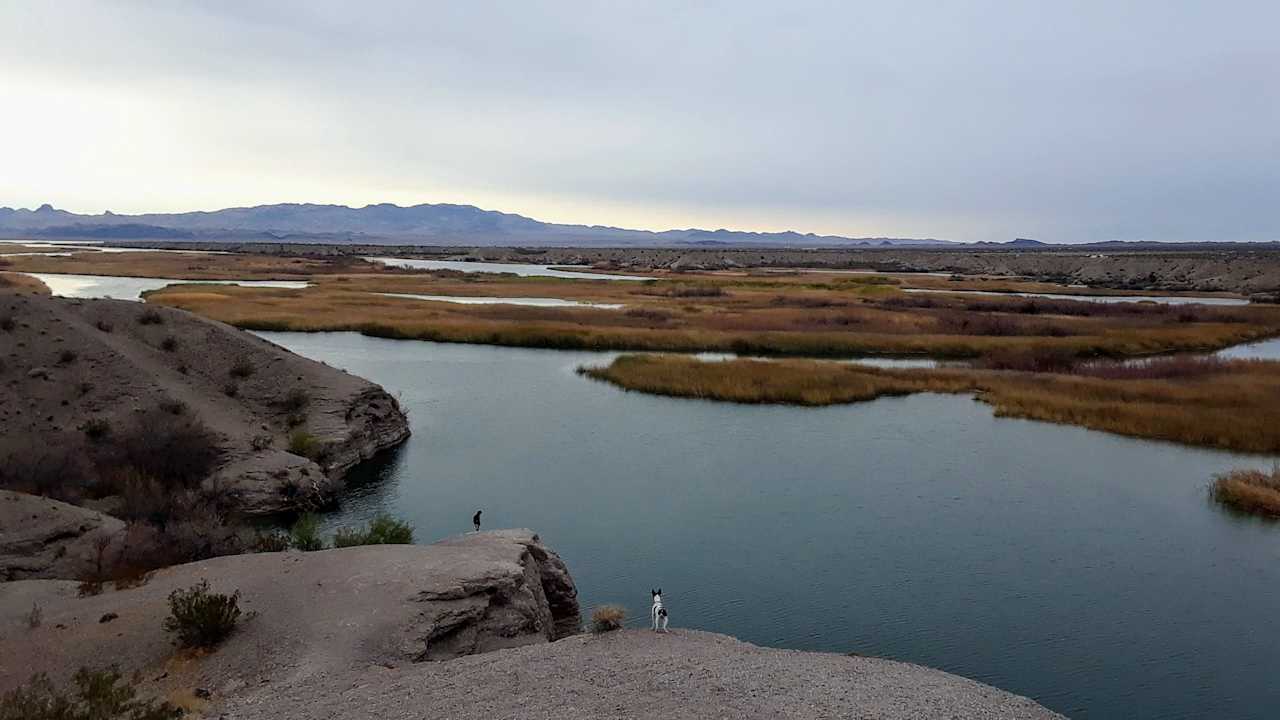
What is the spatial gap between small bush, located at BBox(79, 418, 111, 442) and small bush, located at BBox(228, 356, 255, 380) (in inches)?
229

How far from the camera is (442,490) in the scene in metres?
24.2

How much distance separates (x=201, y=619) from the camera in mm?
12016

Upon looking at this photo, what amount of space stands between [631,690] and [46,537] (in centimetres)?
1219

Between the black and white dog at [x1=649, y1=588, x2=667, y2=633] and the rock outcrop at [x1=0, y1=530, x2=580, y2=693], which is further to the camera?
the black and white dog at [x1=649, y1=588, x2=667, y2=633]

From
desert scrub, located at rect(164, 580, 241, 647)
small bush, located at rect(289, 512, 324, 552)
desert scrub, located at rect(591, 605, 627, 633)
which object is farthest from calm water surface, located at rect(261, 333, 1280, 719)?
desert scrub, located at rect(164, 580, 241, 647)

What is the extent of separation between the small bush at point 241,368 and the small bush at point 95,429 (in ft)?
19.1

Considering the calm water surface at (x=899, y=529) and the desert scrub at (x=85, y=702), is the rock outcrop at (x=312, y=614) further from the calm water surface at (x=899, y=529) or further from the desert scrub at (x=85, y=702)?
the calm water surface at (x=899, y=529)

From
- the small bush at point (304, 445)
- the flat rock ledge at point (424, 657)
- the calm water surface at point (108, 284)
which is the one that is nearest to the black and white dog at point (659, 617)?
the flat rock ledge at point (424, 657)

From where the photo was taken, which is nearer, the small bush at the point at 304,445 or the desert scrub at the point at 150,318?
the small bush at the point at 304,445

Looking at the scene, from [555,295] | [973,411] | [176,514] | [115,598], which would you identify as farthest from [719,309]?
[115,598]

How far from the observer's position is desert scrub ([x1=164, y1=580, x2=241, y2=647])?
12008 millimetres

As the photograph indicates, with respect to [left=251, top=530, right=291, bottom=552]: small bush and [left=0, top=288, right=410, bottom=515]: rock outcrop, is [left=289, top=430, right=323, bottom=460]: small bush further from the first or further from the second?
[left=251, top=530, right=291, bottom=552]: small bush

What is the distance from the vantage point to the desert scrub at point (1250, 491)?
22297 millimetres

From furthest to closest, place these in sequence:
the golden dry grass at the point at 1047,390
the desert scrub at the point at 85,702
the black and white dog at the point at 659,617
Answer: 1. the golden dry grass at the point at 1047,390
2. the black and white dog at the point at 659,617
3. the desert scrub at the point at 85,702
